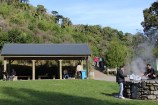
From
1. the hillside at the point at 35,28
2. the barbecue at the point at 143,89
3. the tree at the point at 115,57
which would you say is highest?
the hillside at the point at 35,28

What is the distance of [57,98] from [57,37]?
46.2 metres

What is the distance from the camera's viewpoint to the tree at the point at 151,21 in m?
59.2

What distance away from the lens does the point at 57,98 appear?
16.9m

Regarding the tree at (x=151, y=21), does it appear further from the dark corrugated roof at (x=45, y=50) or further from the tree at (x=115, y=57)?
the dark corrugated roof at (x=45, y=50)

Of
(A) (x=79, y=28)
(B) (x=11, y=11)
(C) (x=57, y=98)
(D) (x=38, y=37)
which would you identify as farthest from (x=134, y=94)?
(A) (x=79, y=28)

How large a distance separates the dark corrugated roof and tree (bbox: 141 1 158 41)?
80.0ft

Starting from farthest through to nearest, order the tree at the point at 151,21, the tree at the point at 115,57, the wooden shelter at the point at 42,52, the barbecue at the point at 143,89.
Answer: the tree at the point at 151,21
the tree at the point at 115,57
the wooden shelter at the point at 42,52
the barbecue at the point at 143,89

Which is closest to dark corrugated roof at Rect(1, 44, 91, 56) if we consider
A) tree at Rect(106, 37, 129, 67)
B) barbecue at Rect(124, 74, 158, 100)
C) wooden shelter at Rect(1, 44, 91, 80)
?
wooden shelter at Rect(1, 44, 91, 80)

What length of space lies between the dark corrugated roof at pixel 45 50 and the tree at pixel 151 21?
24389mm

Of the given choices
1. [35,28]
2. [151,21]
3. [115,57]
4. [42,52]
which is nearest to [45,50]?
[42,52]

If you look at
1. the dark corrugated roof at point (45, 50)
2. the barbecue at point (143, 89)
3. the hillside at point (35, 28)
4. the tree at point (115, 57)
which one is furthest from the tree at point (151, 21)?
Answer: the barbecue at point (143, 89)

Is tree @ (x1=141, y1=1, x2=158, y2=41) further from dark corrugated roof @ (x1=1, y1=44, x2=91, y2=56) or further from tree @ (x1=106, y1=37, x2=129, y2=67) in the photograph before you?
dark corrugated roof @ (x1=1, y1=44, x2=91, y2=56)

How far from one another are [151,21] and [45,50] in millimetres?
27270

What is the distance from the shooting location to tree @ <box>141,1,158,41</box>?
59156 mm
